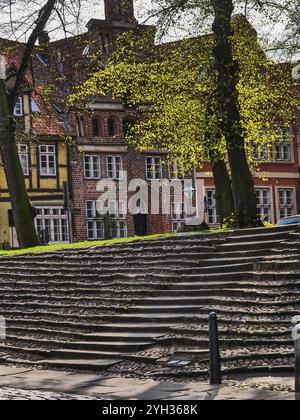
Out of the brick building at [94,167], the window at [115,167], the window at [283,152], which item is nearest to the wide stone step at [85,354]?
the brick building at [94,167]

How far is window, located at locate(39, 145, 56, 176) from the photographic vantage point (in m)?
46.4

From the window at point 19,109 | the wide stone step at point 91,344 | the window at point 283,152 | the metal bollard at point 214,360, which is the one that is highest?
the window at point 19,109

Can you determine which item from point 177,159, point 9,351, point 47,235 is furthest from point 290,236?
point 47,235

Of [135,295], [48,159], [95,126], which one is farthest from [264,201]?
[135,295]

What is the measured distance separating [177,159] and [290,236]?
12692 millimetres

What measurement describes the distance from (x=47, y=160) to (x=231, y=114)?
2495 cm

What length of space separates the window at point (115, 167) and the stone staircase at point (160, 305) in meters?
27.0

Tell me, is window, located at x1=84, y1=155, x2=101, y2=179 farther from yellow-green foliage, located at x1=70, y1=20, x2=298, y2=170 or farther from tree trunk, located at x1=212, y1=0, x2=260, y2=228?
tree trunk, located at x1=212, y1=0, x2=260, y2=228

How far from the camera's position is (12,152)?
27.0 metres

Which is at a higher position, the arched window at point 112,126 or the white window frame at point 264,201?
the arched window at point 112,126

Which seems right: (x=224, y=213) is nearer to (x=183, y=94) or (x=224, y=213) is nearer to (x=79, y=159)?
(x=183, y=94)

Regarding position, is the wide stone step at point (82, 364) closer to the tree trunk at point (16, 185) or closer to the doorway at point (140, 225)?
the tree trunk at point (16, 185)

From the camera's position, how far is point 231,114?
22953 mm

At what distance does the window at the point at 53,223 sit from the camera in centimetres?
4581
